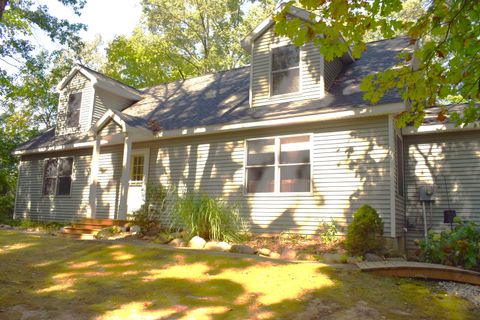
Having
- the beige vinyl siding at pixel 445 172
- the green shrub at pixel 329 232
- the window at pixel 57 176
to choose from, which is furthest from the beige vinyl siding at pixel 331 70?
the window at pixel 57 176

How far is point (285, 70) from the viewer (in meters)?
11.3

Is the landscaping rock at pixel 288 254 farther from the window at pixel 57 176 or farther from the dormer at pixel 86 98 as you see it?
the window at pixel 57 176

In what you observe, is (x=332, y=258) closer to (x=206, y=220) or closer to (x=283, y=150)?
(x=206, y=220)

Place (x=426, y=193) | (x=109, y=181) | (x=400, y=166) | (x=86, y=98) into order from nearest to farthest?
(x=426, y=193) → (x=400, y=166) → (x=109, y=181) → (x=86, y=98)

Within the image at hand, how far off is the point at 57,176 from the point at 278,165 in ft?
31.2

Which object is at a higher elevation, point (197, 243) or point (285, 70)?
point (285, 70)

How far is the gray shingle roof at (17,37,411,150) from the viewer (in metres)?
10.1

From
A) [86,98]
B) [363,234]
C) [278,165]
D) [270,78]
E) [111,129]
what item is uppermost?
[86,98]

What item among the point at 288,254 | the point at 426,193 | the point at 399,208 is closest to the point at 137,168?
the point at 288,254

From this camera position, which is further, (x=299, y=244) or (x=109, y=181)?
(x=109, y=181)

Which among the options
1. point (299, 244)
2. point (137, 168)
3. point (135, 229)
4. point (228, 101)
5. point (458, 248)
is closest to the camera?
point (458, 248)

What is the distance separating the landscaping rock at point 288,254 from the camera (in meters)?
8.03

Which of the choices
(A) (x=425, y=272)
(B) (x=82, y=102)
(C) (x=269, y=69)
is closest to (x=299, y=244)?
(A) (x=425, y=272)

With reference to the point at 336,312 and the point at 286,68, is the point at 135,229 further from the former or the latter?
the point at 336,312
